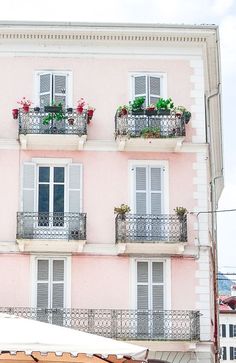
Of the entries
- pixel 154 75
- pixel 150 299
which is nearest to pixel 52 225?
pixel 150 299

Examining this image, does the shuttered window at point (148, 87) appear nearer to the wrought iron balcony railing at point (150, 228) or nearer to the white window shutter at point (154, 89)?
the white window shutter at point (154, 89)

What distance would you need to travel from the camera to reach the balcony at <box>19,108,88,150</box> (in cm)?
2761

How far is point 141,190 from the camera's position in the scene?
92.0ft

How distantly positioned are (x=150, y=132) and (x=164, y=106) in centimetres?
97

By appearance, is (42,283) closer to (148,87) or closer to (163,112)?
(163,112)

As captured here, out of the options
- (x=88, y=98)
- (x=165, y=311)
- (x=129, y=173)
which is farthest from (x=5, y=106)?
(x=165, y=311)

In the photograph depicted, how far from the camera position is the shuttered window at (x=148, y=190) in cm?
2792

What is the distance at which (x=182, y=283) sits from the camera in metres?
27.5

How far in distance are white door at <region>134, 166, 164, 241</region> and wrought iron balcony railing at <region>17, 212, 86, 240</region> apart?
1864 millimetres

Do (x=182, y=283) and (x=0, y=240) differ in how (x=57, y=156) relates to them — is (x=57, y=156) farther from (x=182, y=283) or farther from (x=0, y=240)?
(x=182, y=283)

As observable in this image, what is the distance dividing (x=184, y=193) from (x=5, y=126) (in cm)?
612

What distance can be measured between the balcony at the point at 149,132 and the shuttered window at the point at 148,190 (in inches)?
28.9

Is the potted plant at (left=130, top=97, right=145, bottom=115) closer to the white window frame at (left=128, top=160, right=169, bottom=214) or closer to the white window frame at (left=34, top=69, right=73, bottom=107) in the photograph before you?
the white window frame at (left=128, top=160, right=169, bottom=214)

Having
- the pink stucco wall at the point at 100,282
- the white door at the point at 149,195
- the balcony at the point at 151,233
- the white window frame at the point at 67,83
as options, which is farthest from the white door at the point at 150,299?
the white window frame at the point at 67,83
